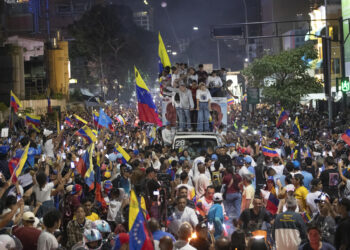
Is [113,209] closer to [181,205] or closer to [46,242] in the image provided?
[181,205]

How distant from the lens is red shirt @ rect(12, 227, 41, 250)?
23.4 feet

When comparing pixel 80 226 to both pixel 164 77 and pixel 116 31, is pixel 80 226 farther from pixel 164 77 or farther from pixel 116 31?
pixel 116 31

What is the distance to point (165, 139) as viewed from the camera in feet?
58.7

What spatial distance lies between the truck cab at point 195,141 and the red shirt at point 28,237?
9.70 meters

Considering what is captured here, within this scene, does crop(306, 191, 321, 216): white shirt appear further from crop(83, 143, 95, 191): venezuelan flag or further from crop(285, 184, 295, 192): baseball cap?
crop(83, 143, 95, 191): venezuelan flag

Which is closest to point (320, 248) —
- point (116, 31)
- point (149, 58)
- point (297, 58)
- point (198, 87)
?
point (198, 87)

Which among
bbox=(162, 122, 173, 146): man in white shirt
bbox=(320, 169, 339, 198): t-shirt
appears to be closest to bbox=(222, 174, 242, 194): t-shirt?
bbox=(320, 169, 339, 198): t-shirt

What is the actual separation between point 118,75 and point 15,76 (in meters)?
33.1

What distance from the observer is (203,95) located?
17344 mm

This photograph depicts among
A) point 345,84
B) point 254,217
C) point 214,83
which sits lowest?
→ point 254,217

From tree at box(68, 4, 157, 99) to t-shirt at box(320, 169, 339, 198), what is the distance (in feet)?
201

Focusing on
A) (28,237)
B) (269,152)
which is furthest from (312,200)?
(269,152)

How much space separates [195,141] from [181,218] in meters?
8.05

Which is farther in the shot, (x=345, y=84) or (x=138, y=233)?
(x=345, y=84)
